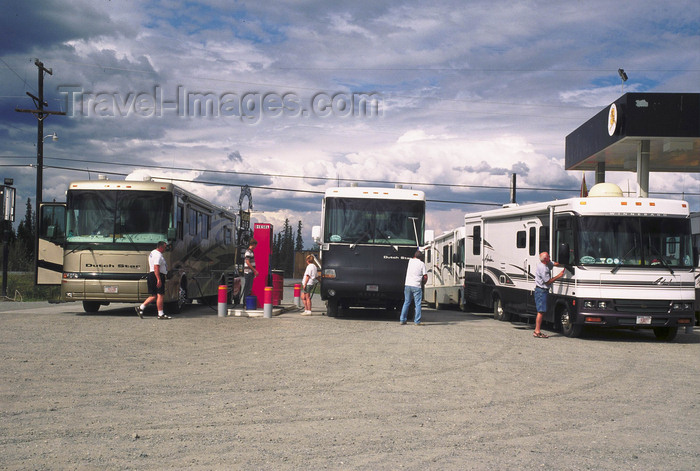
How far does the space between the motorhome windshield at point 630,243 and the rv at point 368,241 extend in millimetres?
5121

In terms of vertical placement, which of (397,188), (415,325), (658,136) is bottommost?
(415,325)

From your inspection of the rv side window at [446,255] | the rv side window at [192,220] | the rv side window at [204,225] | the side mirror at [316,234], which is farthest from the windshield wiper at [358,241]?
the rv side window at [446,255]

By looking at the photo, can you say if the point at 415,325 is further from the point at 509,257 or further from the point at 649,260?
the point at 649,260

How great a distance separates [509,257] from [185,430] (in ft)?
44.8

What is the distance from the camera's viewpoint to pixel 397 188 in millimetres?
19453

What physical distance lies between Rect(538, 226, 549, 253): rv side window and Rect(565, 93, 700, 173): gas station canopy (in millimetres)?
7048

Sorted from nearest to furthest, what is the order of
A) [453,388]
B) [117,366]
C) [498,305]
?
[453,388] → [117,366] → [498,305]

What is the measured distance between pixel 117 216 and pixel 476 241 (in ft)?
34.7

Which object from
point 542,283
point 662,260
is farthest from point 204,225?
point 662,260

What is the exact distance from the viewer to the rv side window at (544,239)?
16.1 metres

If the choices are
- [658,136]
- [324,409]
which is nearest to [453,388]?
[324,409]

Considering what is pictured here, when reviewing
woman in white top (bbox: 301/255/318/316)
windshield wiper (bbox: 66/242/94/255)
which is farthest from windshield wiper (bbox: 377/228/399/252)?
windshield wiper (bbox: 66/242/94/255)

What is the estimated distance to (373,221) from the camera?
19.0 m

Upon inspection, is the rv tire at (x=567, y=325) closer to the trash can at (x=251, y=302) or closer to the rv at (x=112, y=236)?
the trash can at (x=251, y=302)
